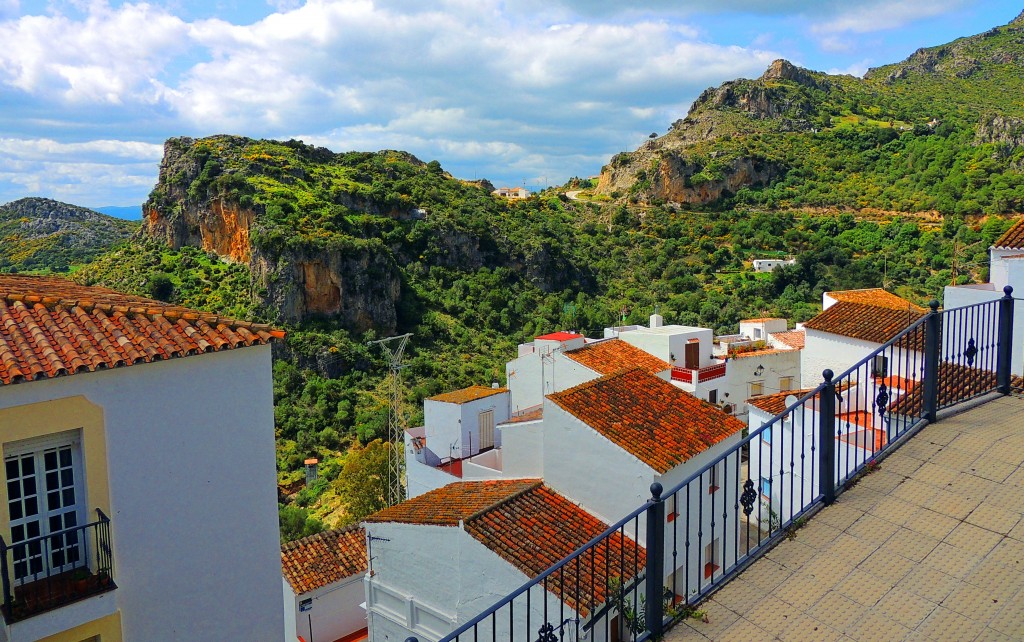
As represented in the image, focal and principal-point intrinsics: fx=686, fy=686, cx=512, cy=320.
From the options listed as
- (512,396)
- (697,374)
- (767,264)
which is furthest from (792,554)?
(767,264)

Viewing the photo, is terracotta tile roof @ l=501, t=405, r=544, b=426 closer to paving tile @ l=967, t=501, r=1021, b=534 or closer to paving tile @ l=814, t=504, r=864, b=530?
paving tile @ l=814, t=504, r=864, b=530

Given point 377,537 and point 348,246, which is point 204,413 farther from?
point 348,246

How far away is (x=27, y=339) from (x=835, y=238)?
58919 mm

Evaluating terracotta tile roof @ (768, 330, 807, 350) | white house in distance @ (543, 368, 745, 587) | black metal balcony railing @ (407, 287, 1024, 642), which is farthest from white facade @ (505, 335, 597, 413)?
black metal balcony railing @ (407, 287, 1024, 642)

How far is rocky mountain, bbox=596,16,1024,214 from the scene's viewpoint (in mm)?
55969

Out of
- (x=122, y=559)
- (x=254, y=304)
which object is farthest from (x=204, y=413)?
(x=254, y=304)

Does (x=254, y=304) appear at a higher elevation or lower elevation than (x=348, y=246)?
lower

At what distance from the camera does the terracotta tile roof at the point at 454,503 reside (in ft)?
39.6

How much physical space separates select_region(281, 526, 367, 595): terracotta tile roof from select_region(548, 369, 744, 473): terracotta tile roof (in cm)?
575

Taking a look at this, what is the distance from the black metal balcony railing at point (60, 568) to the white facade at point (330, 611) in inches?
352

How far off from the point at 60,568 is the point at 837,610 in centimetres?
641

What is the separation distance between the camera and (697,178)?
72.4 meters

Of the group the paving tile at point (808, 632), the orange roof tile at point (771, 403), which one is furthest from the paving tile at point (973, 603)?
the orange roof tile at point (771, 403)

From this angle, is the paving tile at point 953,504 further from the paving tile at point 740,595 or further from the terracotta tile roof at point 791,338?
the terracotta tile roof at point 791,338
